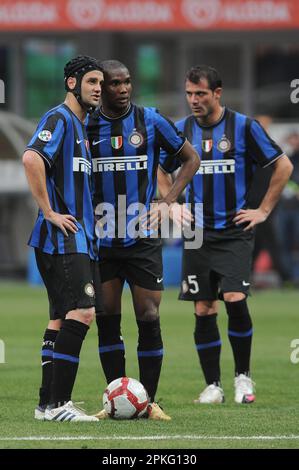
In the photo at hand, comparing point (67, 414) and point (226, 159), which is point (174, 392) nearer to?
point (226, 159)

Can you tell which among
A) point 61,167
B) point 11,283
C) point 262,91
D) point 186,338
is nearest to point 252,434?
point 61,167

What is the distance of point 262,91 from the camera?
2348 centimetres

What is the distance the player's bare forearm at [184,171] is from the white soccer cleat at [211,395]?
4.84 ft

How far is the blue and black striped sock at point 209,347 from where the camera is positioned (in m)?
→ 8.78

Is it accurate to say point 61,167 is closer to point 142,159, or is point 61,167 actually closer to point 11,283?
point 142,159

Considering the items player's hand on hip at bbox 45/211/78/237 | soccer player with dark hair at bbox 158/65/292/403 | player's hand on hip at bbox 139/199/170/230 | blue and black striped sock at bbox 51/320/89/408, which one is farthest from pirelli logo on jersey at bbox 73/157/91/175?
soccer player with dark hair at bbox 158/65/292/403

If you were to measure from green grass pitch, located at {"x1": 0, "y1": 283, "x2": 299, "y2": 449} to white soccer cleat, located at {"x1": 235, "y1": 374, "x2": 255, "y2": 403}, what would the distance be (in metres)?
0.08

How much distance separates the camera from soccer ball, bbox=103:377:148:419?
24.4 ft

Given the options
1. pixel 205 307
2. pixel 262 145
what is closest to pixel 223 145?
pixel 262 145

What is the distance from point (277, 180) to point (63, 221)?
2.25 m

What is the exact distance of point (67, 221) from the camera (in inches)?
283

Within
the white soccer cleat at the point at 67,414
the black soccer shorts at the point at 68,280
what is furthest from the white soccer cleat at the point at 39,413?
the black soccer shorts at the point at 68,280

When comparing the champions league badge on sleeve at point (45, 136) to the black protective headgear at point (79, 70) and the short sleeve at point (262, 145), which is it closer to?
the black protective headgear at point (79, 70)

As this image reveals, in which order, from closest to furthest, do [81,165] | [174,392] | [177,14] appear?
[81,165] → [174,392] → [177,14]
